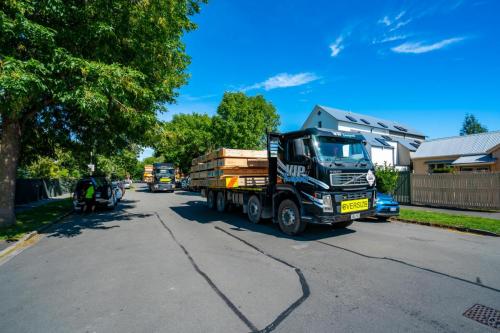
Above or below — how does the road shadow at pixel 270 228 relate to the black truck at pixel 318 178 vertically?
below

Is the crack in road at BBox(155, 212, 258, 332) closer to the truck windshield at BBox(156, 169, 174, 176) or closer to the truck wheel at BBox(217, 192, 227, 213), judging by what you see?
the truck wheel at BBox(217, 192, 227, 213)

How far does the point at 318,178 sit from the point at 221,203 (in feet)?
21.0

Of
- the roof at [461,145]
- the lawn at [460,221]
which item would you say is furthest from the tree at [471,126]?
the lawn at [460,221]

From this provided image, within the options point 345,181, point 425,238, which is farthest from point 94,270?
point 425,238

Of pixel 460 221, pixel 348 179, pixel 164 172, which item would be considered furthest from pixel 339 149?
pixel 164 172

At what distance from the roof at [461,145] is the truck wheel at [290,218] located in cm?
2438

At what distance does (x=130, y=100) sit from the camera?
27.9 ft

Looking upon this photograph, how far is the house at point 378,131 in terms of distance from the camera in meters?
34.6

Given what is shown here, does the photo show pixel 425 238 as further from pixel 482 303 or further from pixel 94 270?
pixel 94 270

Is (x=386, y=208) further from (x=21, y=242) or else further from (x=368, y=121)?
(x=368, y=121)

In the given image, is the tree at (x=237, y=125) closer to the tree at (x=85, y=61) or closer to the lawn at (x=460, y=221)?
the tree at (x=85, y=61)

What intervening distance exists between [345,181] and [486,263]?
119 inches

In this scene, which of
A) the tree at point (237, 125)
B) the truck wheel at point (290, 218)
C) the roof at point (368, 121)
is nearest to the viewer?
the truck wheel at point (290, 218)

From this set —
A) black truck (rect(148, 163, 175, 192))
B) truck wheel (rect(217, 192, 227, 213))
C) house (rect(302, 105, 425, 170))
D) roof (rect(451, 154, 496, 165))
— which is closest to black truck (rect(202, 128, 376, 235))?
truck wheel (rect(217, 192, 227, 213))
